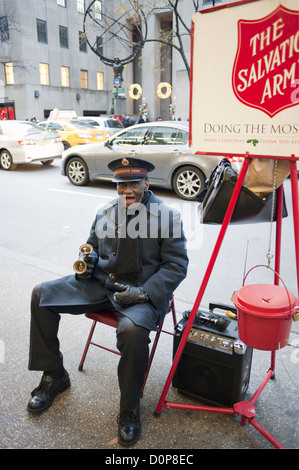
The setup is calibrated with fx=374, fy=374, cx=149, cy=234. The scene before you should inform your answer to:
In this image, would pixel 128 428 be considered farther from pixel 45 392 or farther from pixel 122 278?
pixel 122 278

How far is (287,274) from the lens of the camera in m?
4.32

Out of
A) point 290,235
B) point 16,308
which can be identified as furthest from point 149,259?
point 290,235

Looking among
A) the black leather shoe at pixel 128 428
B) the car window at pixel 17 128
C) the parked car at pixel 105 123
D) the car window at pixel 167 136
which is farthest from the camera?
the parked car at pixel 105 123

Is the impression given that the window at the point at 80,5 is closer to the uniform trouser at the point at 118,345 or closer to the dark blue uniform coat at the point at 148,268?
the dark blue uniform coat at the point at 148,268

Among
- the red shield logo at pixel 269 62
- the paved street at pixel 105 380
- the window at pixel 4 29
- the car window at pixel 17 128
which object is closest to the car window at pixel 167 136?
the paved street at pixel 105 380

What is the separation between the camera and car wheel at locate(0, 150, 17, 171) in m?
11.4

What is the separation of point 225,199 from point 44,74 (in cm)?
3279

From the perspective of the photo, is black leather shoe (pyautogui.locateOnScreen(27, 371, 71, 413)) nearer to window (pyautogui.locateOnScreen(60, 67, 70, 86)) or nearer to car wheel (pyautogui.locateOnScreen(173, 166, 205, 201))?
car wheel (pyautogui.locateOnScreen(173, 166, 205, 201))

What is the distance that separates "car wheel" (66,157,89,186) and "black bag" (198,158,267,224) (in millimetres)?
7383

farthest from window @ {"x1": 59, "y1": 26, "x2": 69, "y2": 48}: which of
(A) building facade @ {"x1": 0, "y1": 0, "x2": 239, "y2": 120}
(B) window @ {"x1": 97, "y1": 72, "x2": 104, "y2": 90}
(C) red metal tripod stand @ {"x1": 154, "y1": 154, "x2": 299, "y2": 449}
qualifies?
(C) red metal tripod stand @ {"x1": 154, "y1": 154, "x2": 299, "y2": 449}

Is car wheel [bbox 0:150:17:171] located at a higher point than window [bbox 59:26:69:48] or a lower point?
lower

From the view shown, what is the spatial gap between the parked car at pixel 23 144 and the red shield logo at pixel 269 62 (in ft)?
33.7

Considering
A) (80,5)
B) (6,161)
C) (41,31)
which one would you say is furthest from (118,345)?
(80,5)

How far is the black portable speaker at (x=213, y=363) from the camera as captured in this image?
2236 millimetres
